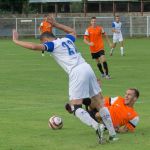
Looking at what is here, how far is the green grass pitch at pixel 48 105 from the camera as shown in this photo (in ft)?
34.1

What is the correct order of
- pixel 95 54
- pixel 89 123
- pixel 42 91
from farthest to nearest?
pixel 95 54, pixel 42 91, pixel 89 123

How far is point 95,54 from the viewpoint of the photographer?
24.8 metres

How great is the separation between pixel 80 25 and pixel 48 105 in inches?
1746

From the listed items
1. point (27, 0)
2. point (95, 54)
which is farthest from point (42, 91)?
point (27, 0)

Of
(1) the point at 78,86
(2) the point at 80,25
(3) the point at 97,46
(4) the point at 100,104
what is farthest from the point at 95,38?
(2) the point at 80,25

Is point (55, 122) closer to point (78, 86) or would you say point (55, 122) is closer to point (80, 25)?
point (78, 86)

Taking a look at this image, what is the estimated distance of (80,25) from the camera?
59531 millimetres

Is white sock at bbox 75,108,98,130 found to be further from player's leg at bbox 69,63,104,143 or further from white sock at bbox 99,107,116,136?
white sock at bbox 99,107,116,136

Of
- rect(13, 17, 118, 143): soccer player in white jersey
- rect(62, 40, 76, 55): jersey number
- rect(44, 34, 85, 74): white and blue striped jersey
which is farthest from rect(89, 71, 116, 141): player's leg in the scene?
rect(62, 40, 76, 55): jersey number

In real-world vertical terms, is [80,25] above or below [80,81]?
below

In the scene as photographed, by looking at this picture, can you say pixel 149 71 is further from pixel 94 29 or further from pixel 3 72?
pixel 3 72

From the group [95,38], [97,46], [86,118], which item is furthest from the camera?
[95,38]

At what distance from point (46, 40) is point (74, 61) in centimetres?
60

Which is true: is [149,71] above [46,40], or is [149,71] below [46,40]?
below
